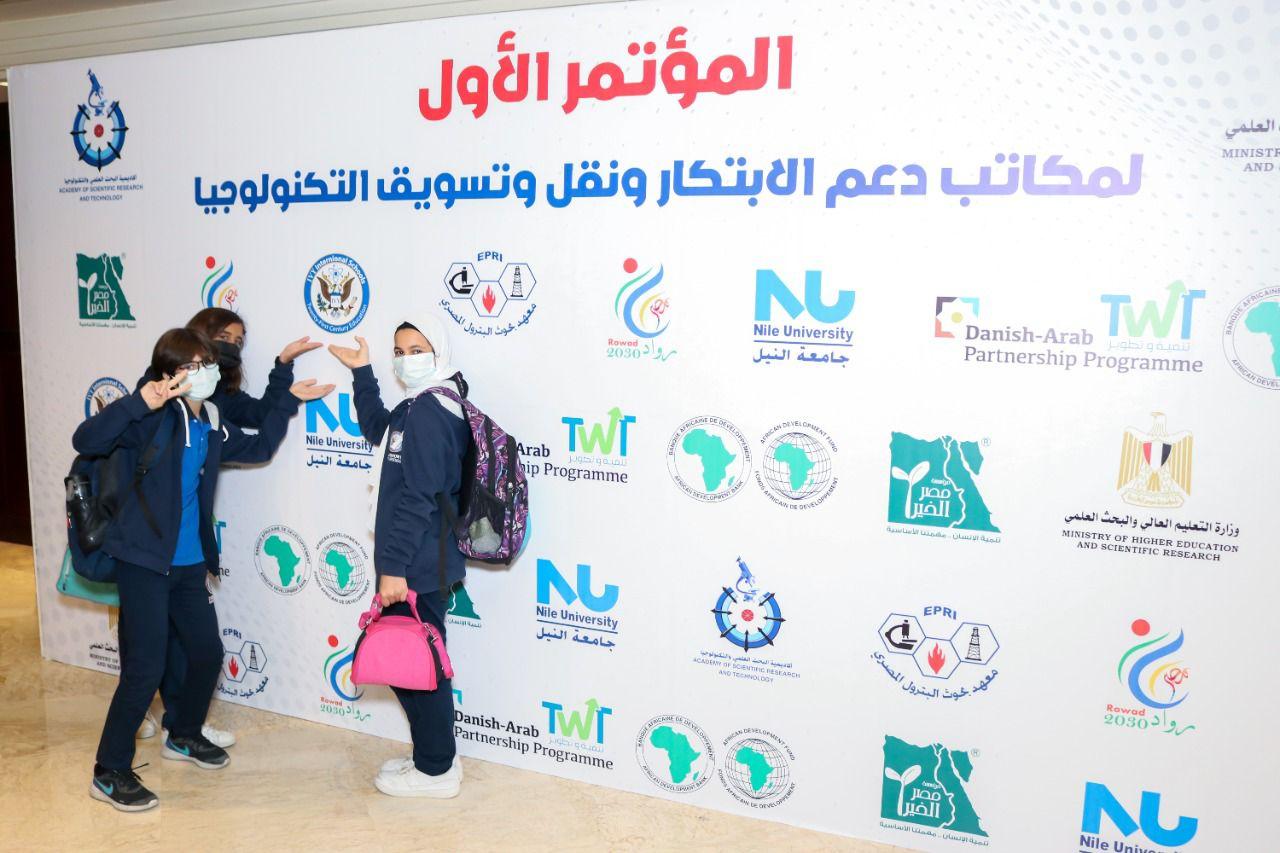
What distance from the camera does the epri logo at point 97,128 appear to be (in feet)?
12.5

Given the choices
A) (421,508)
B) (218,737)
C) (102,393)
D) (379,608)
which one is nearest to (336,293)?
(421,508)

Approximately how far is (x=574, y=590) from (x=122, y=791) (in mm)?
1590

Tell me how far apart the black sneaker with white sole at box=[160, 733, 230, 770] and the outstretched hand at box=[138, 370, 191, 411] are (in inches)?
49.2

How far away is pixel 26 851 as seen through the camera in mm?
2867

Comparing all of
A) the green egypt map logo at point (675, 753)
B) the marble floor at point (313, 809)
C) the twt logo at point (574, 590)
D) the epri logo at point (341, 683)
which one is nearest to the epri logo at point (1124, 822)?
the marble floor at point (313, 809)

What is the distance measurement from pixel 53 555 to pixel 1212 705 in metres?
4.43

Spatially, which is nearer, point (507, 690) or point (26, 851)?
point (26, 851)

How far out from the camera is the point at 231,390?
3.63 meters

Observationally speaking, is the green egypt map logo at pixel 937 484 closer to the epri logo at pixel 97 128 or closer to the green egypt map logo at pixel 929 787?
the green egypt map logo at pixel 929 787

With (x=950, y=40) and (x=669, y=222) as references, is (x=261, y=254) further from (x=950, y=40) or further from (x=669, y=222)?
(x=950, y=40)

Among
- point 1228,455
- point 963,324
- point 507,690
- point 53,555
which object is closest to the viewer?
point 1228,455

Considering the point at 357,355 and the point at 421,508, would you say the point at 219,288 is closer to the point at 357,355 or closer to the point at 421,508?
the point at 357,355

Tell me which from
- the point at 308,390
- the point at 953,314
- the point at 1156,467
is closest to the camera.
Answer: the point at 1156,467

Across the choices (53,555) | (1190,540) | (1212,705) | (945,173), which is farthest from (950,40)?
(53,555)
